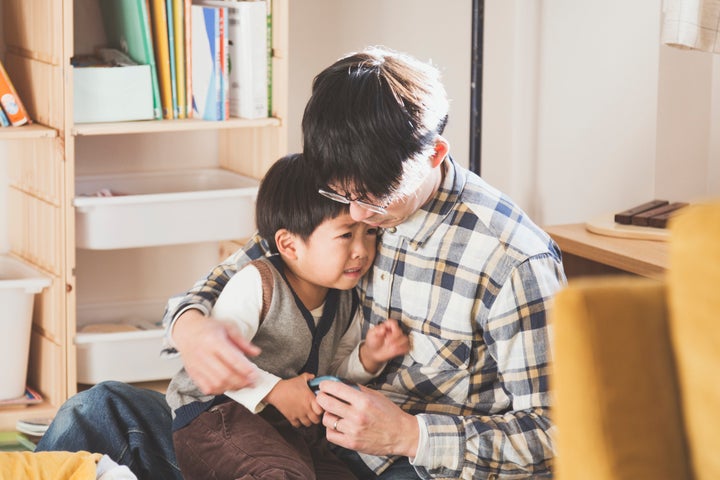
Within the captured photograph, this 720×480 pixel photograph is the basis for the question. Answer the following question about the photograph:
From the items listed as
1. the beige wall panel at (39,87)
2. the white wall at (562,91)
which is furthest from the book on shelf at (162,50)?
the white wall at (562,91)

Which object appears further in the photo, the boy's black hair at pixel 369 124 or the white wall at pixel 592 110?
the white wall at pixel 592 110

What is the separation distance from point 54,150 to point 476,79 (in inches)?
39.0

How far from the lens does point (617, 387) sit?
0.93m

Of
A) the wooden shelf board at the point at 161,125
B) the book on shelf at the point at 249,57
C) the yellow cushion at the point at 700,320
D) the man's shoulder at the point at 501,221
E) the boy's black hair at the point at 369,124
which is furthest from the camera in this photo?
the book on shelf at the point at 249,57

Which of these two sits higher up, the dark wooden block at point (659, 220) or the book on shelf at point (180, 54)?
the book on shelf at point (180, 54)

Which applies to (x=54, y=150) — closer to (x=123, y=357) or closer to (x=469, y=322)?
(x=123, y=357)

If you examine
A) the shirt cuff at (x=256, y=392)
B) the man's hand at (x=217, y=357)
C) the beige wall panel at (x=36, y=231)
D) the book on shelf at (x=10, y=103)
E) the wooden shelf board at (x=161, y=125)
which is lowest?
the shirt cuff at (x=256, y=392)

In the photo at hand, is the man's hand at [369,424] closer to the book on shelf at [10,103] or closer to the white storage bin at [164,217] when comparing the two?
the white storage bin at [164,217]

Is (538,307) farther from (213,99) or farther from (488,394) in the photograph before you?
(213,99)

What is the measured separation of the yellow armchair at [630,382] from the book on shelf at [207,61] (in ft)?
6.05

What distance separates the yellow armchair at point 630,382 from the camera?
912 millimetres

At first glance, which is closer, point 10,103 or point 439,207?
point 439,207

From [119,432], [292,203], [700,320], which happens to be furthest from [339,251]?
[700,320]

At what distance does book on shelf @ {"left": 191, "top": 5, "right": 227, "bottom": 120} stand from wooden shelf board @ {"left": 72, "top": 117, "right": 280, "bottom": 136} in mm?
31
